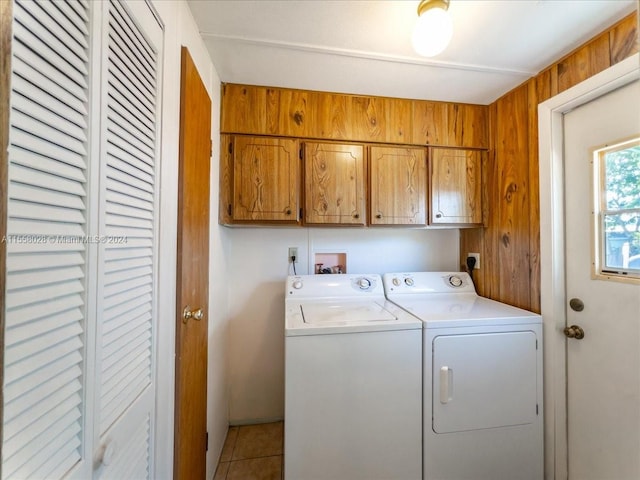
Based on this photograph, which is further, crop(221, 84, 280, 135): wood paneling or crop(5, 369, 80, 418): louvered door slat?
crop(221, 84, 280, 135): wood paneling

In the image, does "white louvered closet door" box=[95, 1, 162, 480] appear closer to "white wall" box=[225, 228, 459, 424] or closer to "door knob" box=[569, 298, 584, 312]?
"white wall" box=[225, 228, 459, 424]

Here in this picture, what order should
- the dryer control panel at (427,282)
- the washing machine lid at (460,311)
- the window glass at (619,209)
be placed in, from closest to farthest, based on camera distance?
A: the window glass at (619,209), the washing machine lid at (460,311), the dryer control panel at (427,282)

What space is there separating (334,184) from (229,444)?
196cm

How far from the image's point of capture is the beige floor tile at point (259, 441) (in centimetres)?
169

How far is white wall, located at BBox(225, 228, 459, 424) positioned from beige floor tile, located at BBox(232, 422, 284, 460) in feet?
0.19

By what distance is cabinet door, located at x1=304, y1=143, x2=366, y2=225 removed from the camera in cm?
169

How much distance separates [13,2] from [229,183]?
4.04ft

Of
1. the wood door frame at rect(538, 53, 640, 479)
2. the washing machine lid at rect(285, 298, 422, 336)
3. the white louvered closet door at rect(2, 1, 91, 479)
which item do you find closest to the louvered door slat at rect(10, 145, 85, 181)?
the white louvered closet door at rect(2, 1, 91, 479)

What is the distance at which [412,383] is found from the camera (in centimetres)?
134

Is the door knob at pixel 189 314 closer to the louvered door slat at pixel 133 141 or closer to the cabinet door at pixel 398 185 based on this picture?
the louvered door slat at pixel 133 141

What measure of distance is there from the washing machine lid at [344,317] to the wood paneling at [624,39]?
5.08 ft

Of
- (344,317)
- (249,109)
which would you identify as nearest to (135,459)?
(344,317)

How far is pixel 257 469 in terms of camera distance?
158 centimetres

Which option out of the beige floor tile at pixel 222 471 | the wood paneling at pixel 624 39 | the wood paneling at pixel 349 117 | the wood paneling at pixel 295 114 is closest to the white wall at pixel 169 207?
the wood paneling at pixel 349 117
